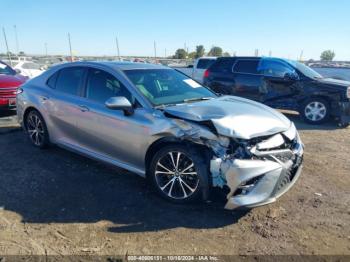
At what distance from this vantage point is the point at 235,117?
3756 millimetres

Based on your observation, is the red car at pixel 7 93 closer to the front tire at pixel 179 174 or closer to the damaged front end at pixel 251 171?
the front tire at pixel 179 174

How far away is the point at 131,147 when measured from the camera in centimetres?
421

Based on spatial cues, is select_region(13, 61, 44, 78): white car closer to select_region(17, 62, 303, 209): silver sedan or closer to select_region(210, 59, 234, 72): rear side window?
select_region(210, 59, 234, 72): rear side window

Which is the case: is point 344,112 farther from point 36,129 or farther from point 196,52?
point 196,52

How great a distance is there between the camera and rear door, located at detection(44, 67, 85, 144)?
4.96 m

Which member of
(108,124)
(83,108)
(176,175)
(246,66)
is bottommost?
(176,175)

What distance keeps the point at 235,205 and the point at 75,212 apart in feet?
5.94

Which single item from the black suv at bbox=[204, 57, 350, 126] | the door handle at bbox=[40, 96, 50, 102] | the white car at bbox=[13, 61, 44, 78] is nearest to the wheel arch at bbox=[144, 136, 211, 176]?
the door handle at bbox=[40, 96, 50, 102]

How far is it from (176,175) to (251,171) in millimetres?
926

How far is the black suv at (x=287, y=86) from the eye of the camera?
8750 mm

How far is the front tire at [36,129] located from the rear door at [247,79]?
611 cm

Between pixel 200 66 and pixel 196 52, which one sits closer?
pixel 200 66

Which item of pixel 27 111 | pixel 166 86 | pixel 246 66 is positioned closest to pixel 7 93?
pixel 27 111

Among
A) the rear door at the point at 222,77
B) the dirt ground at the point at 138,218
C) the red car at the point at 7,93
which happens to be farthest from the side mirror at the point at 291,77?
the red car at the point at 7,93
